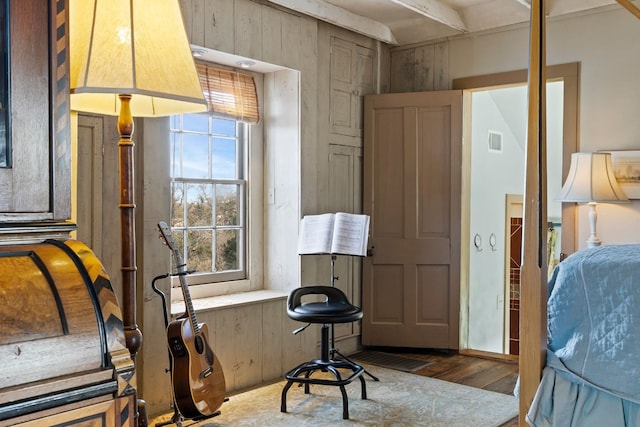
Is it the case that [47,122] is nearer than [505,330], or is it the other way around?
[47,122]

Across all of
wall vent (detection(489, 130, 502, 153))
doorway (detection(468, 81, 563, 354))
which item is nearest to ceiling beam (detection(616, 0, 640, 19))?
doorway (detection(468, 81, 563, 354))

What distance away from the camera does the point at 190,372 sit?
2756 mm

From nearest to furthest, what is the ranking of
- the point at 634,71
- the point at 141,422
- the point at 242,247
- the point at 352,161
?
the point at 141,422 < the point at 634,71 < the point at 242,247 < the point at 352,161

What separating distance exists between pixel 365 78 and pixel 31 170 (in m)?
3.93

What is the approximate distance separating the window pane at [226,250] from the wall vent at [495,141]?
2.97 metres

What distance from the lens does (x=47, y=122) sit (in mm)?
1161

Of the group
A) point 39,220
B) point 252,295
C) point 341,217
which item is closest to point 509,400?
point 341,217

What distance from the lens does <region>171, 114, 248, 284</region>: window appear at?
3.79 metres

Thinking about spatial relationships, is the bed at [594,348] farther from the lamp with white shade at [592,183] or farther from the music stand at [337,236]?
the lamp with white shade at [592,183]

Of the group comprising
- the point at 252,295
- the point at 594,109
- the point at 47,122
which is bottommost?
the point at 252,295

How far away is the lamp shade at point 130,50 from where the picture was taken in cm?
137

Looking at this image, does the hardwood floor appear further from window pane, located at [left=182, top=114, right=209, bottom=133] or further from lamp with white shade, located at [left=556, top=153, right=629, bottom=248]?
window pane, located at [left=182, top=114, right=209, bottom=133]

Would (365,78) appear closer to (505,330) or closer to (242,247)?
(242,247)

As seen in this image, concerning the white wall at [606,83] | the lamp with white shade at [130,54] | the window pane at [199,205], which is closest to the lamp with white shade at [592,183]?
the white wall at [606,83]
